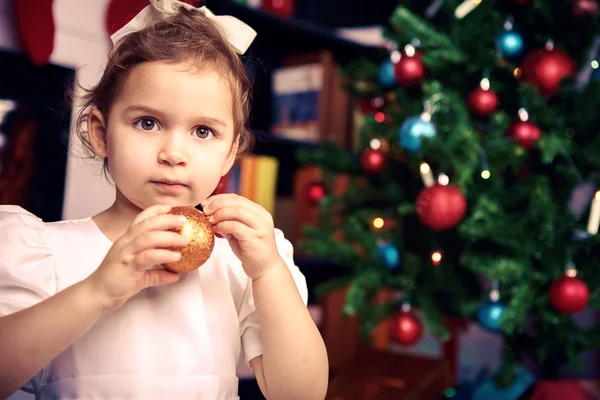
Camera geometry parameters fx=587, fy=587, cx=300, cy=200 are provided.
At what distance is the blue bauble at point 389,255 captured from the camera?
1.78 meters

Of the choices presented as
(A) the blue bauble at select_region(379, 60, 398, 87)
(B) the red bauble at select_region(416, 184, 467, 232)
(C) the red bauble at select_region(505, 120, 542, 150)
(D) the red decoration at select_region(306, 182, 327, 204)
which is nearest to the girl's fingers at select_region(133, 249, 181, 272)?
(B) the red bauble at select_region(416, 184, 467, 232)

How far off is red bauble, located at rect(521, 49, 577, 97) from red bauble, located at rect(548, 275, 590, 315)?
1.72 ft

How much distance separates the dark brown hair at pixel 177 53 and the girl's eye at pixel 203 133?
59 mm

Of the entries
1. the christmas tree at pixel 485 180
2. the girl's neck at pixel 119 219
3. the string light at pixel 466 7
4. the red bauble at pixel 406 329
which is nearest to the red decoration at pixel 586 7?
the christmas tree at pixel 485 180

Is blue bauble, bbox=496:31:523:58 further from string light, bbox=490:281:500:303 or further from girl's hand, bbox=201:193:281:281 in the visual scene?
girl's hand, bbox=201:193:281:281

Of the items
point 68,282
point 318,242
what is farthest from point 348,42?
point 68,282

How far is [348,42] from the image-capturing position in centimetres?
253

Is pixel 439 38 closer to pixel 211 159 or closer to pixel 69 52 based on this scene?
pixel 69 52

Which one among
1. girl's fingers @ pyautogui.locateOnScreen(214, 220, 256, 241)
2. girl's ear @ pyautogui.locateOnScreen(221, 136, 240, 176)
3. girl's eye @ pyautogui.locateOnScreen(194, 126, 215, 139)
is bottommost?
girl's fingers @ pyautogui.locateOnScreen(214, 220, 256, 241)

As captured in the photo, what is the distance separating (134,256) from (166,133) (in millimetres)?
166

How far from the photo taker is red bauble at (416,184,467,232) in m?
1.54

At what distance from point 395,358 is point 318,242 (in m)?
0.61

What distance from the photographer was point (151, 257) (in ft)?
2.11

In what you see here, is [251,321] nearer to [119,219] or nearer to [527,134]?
[119,219]
